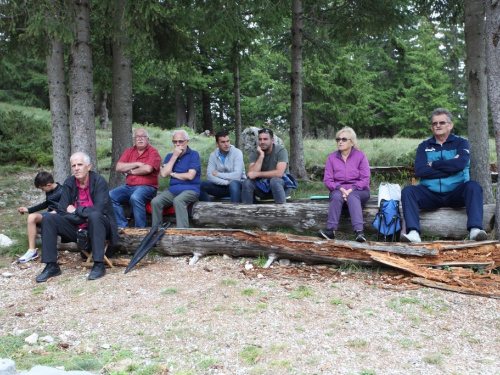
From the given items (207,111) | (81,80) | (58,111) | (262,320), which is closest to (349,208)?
Result: (262,320)

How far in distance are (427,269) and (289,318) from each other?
1785 mm

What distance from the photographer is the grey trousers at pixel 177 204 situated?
6.18 metres

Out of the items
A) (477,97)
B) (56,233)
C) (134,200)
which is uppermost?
(477,97)

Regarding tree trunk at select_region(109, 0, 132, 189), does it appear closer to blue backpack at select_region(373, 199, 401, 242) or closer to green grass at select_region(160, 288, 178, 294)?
green grass at select_region(160, 288, 178, 294)

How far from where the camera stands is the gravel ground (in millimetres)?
3324

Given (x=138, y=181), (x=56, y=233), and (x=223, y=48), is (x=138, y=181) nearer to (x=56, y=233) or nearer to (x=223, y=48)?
(x=56, y=233)

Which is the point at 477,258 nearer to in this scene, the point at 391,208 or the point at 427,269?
the point at 427,269

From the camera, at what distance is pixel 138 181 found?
22.0 feet

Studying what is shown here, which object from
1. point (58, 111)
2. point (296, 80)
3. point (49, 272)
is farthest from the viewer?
point (296, 80)

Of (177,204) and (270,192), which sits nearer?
(177,204)

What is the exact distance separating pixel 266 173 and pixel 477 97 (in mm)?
3125

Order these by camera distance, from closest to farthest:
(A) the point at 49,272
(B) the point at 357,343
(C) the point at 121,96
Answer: (B) the point at 357,343 → (A) the point at 49,272 → (C) the point at 121,96

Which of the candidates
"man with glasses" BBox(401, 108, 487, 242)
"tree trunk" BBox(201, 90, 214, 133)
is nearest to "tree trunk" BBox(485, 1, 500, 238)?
"man with glasses" BBox(401, 108, 487, 242)

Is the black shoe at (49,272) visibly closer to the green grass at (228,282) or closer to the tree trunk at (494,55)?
the green grass at (228,282)
